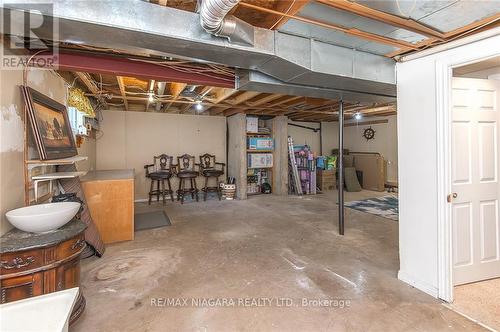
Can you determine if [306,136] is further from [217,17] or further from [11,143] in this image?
[11,143]

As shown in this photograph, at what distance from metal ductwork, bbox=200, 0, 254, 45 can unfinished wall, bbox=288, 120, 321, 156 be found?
632cm

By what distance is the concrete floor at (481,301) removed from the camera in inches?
72.7

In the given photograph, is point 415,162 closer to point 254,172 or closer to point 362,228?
point 362,228

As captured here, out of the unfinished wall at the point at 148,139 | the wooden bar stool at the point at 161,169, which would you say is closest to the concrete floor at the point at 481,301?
the wooden bar stool at the point at 161,169

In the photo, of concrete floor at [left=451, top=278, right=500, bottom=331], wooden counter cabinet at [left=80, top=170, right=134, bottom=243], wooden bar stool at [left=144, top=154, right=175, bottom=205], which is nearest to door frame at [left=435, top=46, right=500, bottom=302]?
concrete floor at [left=451, top=278, right=500, bottom=331]

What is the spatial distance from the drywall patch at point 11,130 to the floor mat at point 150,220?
230cm

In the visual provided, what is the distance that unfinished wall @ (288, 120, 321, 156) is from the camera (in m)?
8.08

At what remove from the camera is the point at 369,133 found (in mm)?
7965

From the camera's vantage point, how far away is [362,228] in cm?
390

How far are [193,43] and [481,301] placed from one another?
10.1ft

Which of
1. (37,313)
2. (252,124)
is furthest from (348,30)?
(252,124)

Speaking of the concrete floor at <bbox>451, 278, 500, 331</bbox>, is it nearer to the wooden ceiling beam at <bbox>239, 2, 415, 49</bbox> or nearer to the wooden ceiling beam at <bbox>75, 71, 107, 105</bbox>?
the wooden ceiling beam at <bbox>239, 2, 415, 49</bbox>

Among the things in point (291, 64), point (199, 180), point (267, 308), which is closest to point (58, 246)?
point (267, 308)

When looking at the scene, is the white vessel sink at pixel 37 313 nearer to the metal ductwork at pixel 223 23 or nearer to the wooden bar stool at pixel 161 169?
the metal ductwork at pixel 223 23
